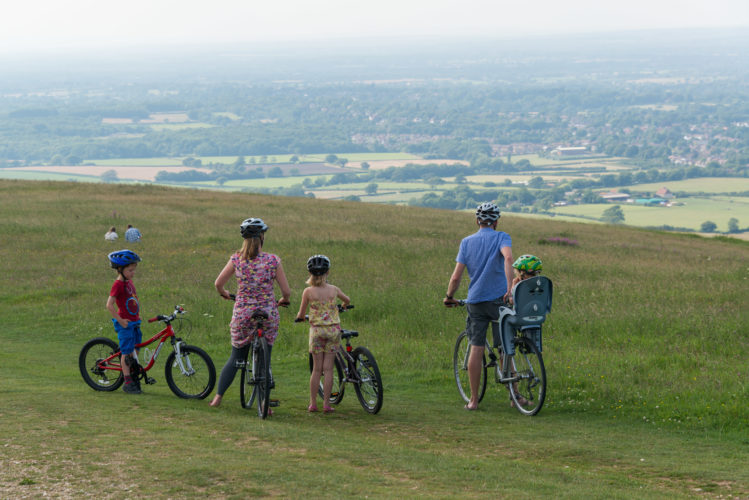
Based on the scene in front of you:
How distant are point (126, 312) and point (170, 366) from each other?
3.15 ft

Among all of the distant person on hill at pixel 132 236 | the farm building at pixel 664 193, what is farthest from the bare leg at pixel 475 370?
the farm building at pixel 664 193

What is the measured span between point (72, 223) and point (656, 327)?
1006 inches

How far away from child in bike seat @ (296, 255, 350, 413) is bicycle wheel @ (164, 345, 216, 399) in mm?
1553

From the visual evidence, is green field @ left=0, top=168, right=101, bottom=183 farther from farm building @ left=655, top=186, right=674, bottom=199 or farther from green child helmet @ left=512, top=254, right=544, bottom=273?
green child helmet @ left=512, top=254, right=544, bottom=273

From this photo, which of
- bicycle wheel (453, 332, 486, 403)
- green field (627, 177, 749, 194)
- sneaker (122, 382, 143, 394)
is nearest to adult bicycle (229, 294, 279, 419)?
sneaker (122, 382, 143, 394)

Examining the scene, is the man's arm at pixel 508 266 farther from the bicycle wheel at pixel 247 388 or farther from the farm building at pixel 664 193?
the farm building at pixel 664 193

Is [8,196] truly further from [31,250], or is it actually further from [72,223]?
Result: [31,250]

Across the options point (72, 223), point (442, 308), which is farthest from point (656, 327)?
point (72, 223)

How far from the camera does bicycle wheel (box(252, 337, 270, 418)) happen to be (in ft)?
33.2

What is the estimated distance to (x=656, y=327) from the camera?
16812mm

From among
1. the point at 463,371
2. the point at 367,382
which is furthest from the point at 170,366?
the point at 463,371

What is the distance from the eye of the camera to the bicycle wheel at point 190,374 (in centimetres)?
1122

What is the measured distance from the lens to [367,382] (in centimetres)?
1073

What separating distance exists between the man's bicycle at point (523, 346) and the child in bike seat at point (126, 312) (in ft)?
14.4
